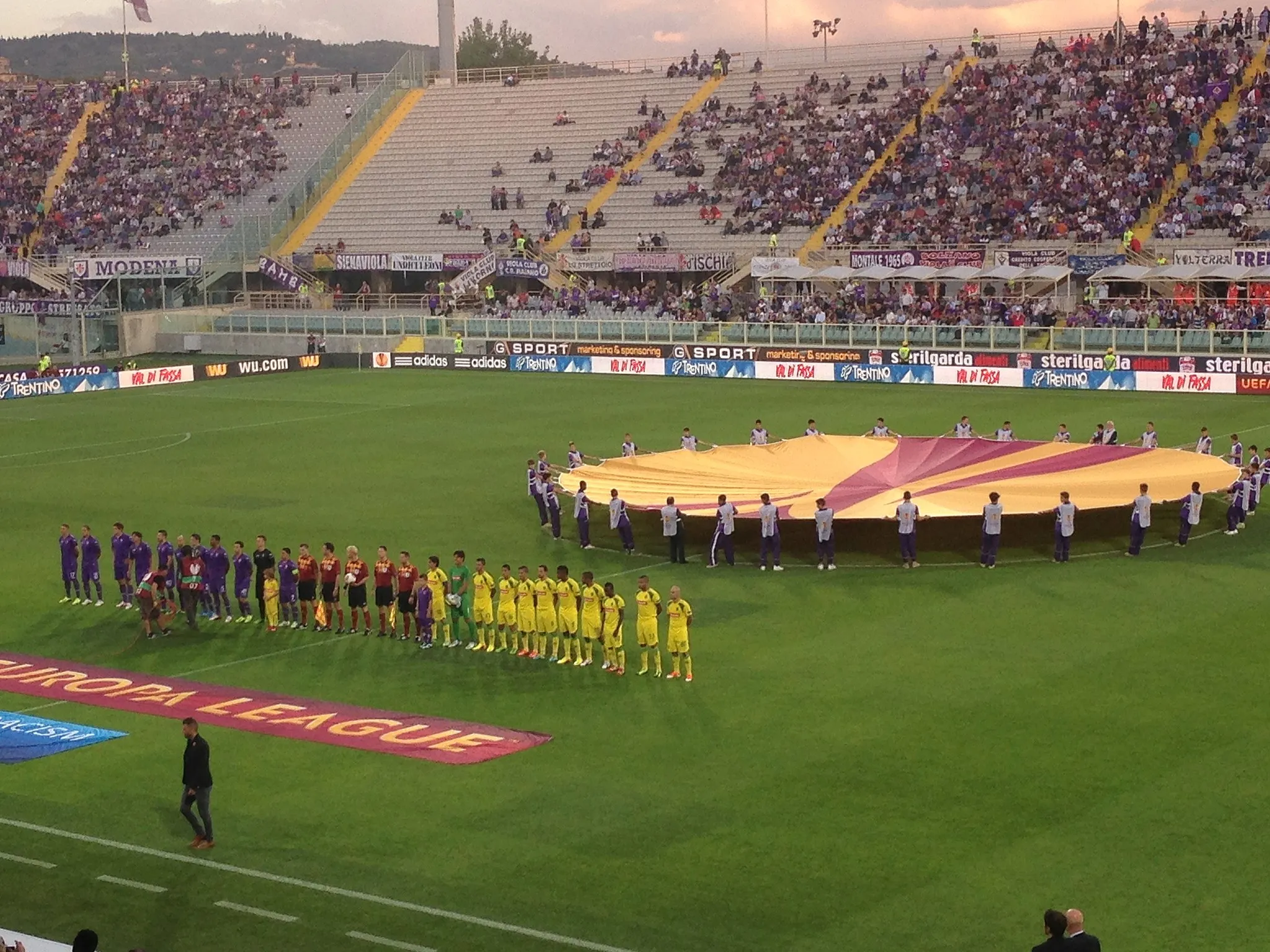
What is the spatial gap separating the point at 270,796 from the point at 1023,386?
1586 inches

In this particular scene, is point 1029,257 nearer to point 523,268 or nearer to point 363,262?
point 523,268

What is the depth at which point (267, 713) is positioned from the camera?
20.5 m

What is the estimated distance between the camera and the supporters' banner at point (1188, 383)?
163 ft

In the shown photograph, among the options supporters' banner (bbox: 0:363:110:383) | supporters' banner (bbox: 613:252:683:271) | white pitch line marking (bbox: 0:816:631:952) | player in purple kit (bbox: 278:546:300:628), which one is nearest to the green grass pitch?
white pitch line marking (bbox: 0:816:631:952)

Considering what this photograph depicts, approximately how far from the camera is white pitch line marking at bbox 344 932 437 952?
531 inches

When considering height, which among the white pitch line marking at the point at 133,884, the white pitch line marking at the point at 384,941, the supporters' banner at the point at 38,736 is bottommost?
the supporters' banner at the point at 38,736

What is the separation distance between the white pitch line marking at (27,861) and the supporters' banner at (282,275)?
6083cm

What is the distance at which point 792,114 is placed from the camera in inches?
2906

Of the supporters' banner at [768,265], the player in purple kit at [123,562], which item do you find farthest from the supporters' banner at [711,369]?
the player in purple kit at [123,562]

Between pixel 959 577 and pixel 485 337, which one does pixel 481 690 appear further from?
pixel 485 337

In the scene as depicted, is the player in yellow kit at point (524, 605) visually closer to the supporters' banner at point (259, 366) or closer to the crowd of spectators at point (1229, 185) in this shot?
the crowd of spectators at point (1229, 185)

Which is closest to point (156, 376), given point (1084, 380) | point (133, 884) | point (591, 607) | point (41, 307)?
point (41, 307)

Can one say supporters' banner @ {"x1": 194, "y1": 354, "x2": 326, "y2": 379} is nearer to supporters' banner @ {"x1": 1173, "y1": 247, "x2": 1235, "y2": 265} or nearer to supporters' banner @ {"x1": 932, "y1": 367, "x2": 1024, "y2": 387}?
supporters' banner @ {"x1": 932, "y1": 367, "x2": 1024, "y2": 387}

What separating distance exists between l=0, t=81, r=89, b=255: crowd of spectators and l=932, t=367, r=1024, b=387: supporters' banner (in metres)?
45.4
